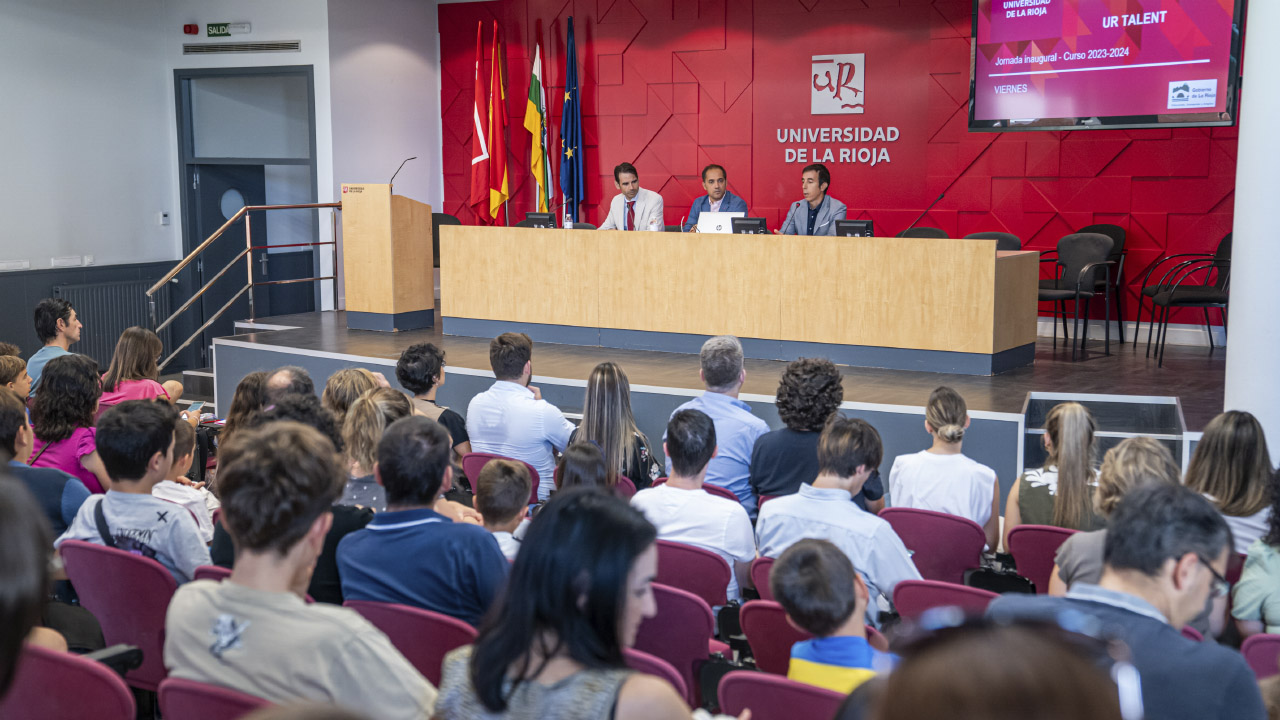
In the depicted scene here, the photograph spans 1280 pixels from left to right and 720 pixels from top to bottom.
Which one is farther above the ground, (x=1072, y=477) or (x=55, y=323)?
(x=55, y=323)

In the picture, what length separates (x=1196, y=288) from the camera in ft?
25.3

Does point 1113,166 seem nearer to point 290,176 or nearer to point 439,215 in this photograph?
point 439,215

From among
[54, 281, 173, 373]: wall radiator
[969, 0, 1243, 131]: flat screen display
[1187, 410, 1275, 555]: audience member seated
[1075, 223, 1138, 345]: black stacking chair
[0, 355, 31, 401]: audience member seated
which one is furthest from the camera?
[54, 281, 173, 373]: wall radiator

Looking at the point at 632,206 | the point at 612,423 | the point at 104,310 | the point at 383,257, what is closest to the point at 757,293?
the point at 632,206

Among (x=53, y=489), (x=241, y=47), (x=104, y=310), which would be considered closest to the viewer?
(x=53, y=489)

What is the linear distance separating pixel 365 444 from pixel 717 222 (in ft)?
16.6

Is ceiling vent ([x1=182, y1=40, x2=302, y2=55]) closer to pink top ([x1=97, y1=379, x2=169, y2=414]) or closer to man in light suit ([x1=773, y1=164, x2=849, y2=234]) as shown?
man in light suit ([x1=773, y1=164, x2=849, y2=234])

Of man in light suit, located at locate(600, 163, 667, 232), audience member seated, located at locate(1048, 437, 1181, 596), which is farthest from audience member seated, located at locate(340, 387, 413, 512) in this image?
man in light suit, located at locate(600, 163, 667, 232)

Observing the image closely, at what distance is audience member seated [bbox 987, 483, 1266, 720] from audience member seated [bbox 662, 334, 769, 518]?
2.36 metres

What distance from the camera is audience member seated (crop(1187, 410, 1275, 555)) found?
3.22 meters

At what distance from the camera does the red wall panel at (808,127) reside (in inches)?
348

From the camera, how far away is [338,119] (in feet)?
35.7

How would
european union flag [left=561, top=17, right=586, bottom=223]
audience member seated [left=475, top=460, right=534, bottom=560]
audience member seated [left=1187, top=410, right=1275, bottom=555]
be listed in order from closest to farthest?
audience member seated [left=475, top=460, right=534, bottom=560], audience member seated [left=1187, top=410, right=1275, bottom=555], european union flag [left=561, top=17, right=586, bottom=223]

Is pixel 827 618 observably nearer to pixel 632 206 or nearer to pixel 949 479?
pixel 949 479
